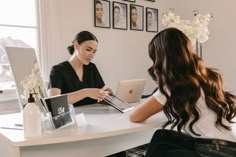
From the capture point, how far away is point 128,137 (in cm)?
162

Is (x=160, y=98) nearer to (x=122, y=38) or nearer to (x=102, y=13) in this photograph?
(x=102, y=13)

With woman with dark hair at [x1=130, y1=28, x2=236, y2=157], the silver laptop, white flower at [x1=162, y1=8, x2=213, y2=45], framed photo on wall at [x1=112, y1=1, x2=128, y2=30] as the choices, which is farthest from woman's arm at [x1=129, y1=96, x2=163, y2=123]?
framed photo on wall at [x1=112, y1=1, x2=128, y2=30]

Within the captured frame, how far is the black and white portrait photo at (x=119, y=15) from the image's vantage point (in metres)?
3.17

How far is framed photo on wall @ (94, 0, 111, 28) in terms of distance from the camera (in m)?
2.97

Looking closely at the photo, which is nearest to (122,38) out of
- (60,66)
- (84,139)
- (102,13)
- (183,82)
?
(102,13)

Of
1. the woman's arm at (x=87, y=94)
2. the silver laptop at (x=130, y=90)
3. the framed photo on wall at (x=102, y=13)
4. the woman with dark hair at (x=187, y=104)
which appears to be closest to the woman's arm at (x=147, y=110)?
the woman with dark hair at (x=187, y=104)

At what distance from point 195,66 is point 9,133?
930 millimetres

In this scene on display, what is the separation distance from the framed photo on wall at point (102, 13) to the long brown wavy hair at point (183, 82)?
5.41 feet

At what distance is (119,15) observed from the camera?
3.21m

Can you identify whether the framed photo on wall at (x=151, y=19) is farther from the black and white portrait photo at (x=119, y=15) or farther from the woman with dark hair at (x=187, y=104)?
the woman with dark hair at (x=187, y=104)

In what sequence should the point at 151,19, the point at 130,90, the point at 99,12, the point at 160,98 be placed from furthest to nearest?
1. the point at 151,19
2. the point at 99,12
3. the point at 130,90
4. the point at 160,98

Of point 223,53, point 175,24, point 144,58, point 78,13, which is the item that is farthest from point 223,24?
point 78,13

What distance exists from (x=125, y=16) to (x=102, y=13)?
353 mm

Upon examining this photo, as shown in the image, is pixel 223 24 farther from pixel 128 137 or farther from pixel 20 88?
pixel 20 88
